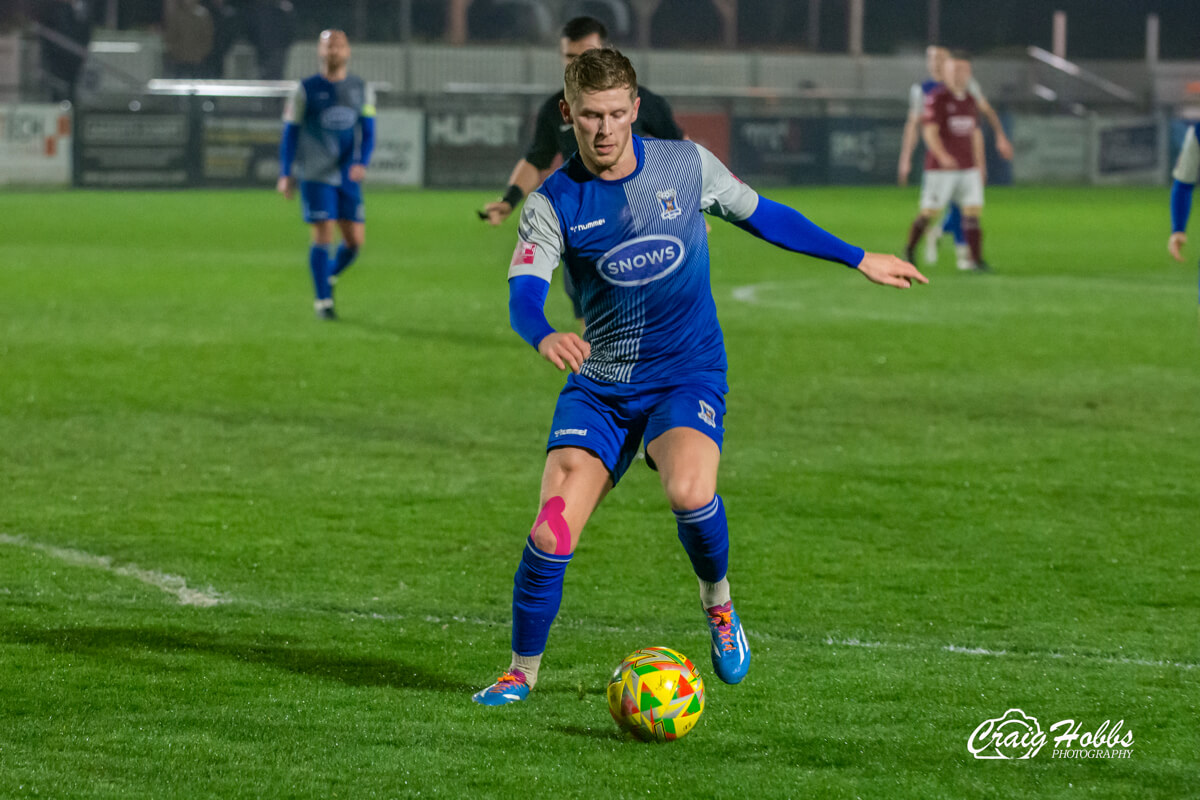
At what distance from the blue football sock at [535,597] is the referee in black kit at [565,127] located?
3227 mm

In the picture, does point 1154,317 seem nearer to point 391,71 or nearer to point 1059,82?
point 391,71

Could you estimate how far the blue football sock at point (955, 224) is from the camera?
18.8 metres

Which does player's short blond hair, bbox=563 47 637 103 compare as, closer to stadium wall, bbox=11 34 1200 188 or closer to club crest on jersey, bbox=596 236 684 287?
club crest on jersey, bbox=596 236 684 287

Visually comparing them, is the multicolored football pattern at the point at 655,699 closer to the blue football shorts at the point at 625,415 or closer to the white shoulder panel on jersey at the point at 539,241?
the blue football shorts at the point at 625,415

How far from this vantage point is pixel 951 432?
903 cm

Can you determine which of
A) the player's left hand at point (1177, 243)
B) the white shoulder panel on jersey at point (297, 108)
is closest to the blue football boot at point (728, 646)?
the player's left hand at point (1177, 243)

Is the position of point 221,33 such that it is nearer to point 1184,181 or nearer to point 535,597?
point 1184,181

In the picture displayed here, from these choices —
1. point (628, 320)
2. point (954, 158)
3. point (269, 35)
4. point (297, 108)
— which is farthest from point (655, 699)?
point (269, 35)

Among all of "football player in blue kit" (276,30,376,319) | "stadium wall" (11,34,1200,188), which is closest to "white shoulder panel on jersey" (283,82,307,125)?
"football player in blue kit" (276,30,376,319)

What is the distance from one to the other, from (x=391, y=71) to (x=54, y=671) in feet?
121

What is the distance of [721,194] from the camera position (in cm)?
483

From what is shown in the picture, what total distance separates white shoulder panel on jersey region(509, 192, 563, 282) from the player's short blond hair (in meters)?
0.31

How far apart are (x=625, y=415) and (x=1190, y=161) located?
15.0 ft

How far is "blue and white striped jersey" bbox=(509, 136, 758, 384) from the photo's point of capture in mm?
4641
